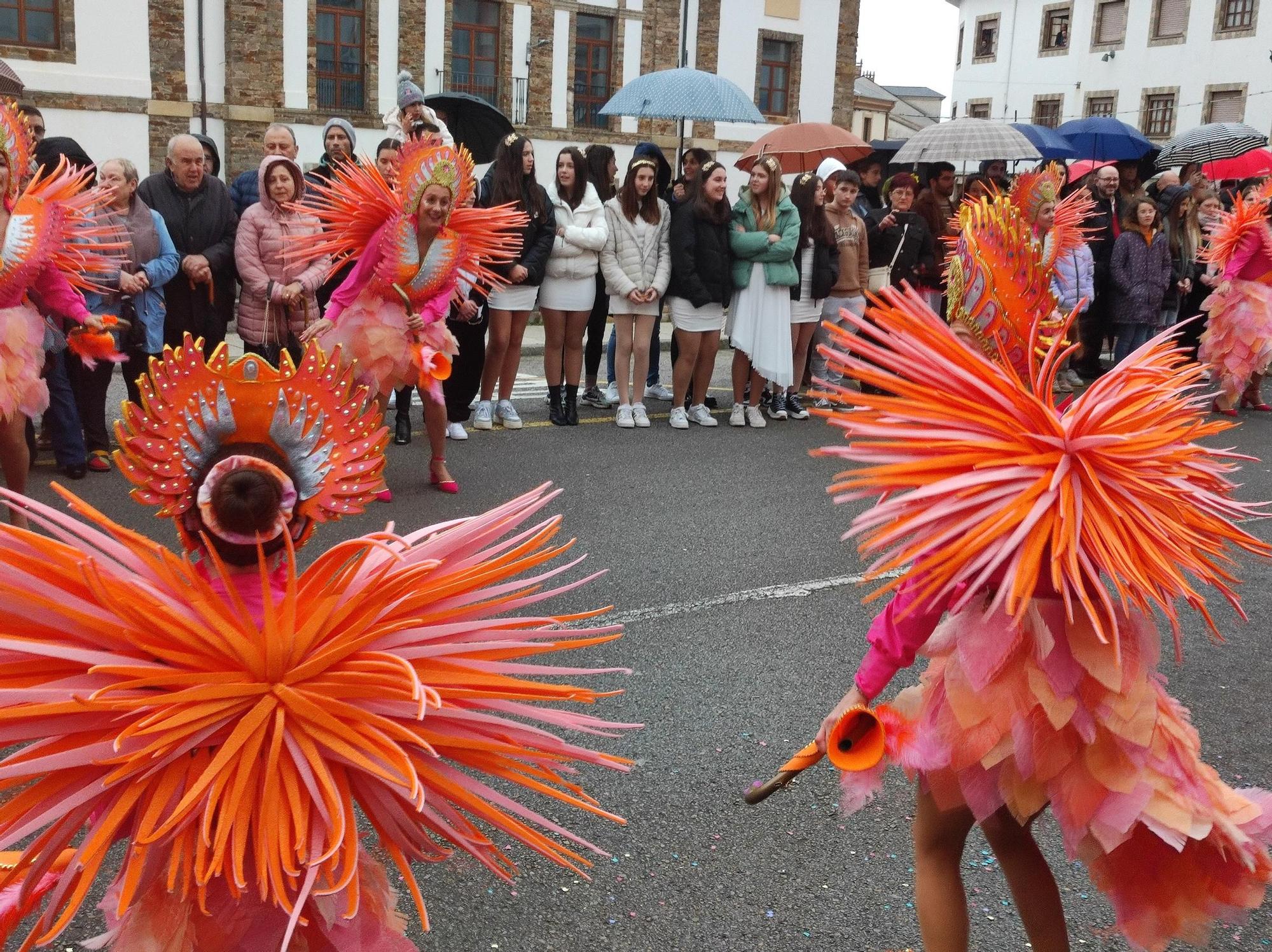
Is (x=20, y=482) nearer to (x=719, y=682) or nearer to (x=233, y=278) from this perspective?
(x=233, y=278)

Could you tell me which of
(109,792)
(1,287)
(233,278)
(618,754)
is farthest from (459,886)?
(233,278)

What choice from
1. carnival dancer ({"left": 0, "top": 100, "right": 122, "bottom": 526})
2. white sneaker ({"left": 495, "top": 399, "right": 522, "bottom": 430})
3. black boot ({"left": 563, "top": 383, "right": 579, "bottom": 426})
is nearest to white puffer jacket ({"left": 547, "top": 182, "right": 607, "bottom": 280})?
black boot ({"left": 563, "top": 383, "right": 579, "bottom": 426})

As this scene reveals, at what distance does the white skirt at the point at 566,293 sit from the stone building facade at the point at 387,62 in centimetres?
1724

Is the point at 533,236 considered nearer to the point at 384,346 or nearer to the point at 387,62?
the point at 384,346

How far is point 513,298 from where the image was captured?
8.52 m

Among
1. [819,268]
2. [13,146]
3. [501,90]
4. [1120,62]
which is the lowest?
[819,268]

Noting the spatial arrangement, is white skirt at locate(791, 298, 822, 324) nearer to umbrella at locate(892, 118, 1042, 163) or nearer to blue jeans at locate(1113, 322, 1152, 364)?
umbrella at locate(892, 118, 1042, 163)

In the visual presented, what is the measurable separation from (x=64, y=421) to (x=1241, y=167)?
13537mm

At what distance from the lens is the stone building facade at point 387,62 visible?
23.1 m

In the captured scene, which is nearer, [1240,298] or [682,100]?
[1240,298]

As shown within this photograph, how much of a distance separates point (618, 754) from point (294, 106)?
24.2 metres

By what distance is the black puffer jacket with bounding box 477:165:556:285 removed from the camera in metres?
8.29

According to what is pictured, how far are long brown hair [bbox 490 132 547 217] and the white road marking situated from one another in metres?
3.74

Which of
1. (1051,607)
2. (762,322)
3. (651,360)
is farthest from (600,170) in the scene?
(1051,607)
